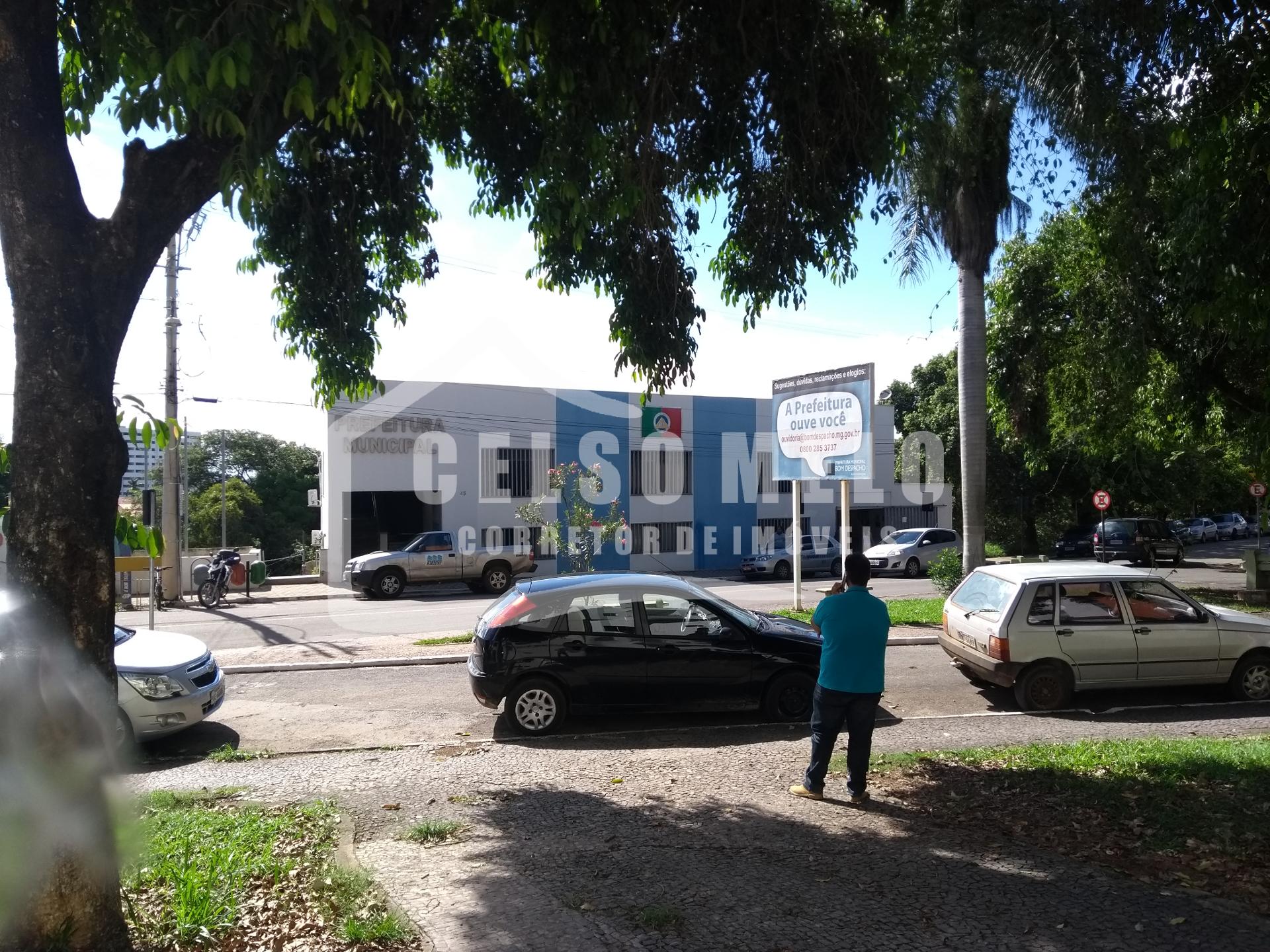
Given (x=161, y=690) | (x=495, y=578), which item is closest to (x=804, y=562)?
(x=495, y=578)

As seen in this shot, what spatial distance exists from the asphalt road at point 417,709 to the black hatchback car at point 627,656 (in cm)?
30

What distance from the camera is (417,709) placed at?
10.3m

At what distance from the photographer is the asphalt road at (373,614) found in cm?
1714

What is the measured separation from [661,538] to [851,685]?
28854 mm

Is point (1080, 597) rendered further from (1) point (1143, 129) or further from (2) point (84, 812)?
(2) point (84, 812)

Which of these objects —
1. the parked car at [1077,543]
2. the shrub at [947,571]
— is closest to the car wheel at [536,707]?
the shrub at [947,571]

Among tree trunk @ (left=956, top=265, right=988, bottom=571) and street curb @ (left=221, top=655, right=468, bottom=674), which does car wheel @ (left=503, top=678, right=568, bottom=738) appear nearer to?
street curb @ (left=221, top=655, right=468, bottom=674)

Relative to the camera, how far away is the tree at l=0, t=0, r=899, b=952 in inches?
150

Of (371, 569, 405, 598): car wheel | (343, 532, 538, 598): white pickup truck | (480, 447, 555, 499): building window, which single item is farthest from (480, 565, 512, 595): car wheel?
(480, 447, 555, 499): building window

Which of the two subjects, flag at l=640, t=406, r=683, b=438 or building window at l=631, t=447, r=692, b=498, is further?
building window at l=631, t=447, r=692, b=498

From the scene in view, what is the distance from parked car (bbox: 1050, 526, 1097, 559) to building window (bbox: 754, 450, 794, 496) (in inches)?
451

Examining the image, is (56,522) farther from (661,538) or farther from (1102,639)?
(661,538)

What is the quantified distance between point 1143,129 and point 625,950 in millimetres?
9225

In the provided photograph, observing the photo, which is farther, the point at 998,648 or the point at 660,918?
the point at 998,648
